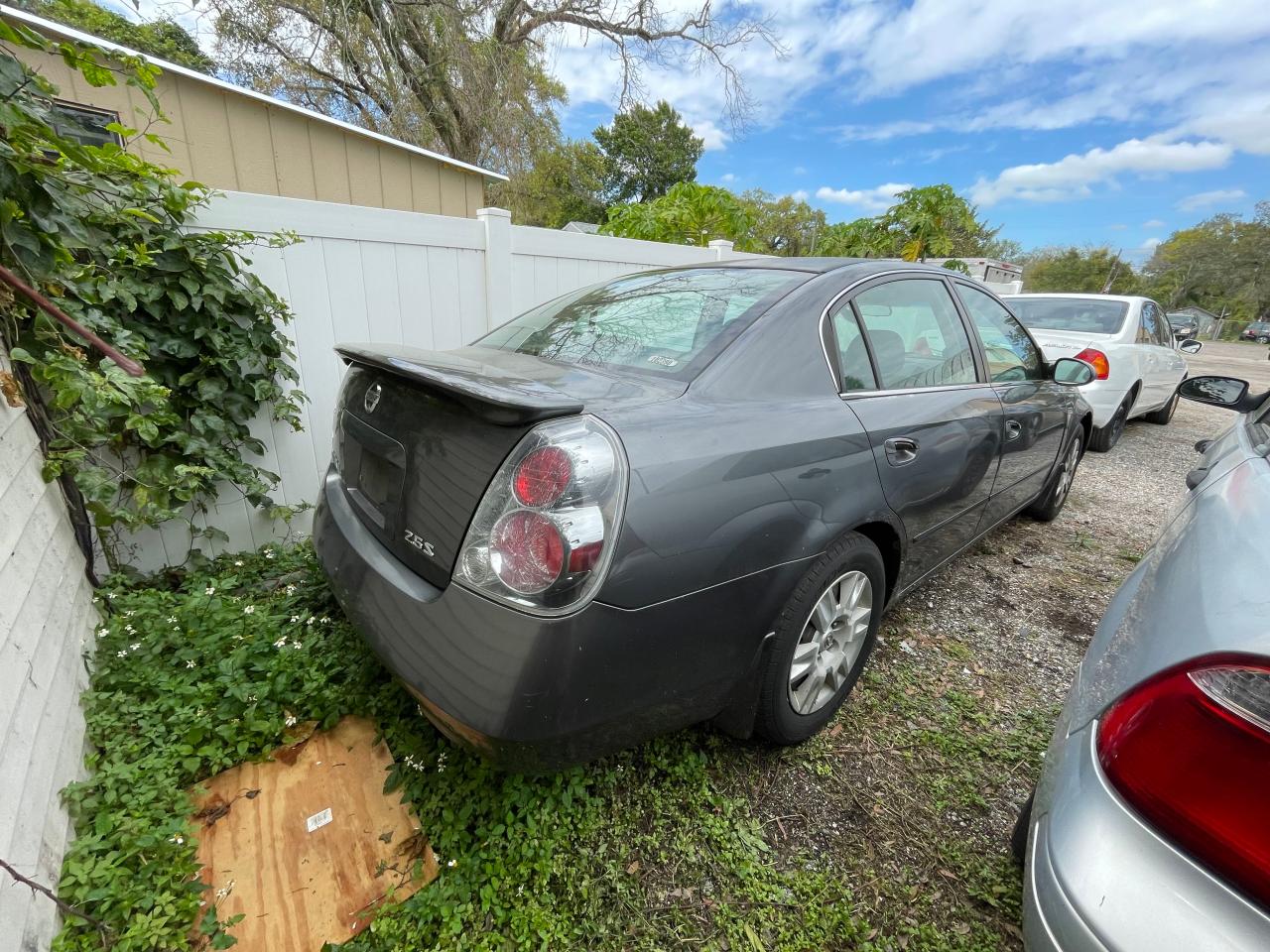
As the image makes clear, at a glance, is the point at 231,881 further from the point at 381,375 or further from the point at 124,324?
the point at 124,324

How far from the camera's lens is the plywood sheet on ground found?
4.36ft

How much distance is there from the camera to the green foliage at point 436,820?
1290 mm

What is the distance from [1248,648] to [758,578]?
33.5 inches

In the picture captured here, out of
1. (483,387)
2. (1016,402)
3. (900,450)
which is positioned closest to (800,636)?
(900,450)

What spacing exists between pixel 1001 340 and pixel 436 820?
320 centimetres

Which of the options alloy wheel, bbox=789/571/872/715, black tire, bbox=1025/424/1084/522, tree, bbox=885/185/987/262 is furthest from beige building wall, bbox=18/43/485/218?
tree, bbox=885/185/987/262

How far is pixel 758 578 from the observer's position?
1426mm

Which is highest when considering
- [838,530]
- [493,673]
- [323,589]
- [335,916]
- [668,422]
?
[668,422]

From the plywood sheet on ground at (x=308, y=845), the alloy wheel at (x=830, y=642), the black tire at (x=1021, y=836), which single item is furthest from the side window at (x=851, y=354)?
the plywood sheet on ground at (x=308, y=845)

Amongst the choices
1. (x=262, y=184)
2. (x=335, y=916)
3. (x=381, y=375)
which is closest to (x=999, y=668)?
(x=335, y=916)

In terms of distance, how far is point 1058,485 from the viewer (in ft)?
12.1

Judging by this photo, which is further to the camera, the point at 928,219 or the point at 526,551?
the point at 928,219

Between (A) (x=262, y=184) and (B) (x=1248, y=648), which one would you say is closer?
(B) (x=1248, y=648)

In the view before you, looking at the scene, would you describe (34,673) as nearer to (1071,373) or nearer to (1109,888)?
(1109,888)
